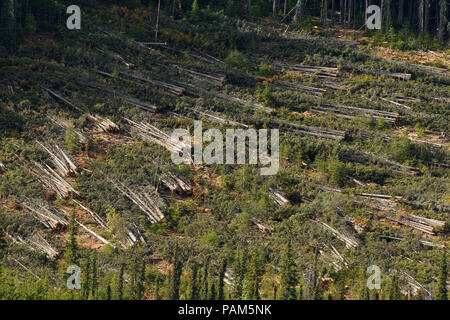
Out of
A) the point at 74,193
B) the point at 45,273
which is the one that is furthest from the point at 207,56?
the point at 45,273

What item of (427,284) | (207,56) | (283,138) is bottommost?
(427,284)

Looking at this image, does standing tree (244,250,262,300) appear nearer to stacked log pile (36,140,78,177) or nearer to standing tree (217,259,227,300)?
standing tree (217,259,227,300)

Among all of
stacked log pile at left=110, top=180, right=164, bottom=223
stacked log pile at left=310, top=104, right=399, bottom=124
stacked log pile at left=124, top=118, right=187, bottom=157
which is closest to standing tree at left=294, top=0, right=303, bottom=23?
stacked log pile at left=310, top=104, right=399, bottom=124

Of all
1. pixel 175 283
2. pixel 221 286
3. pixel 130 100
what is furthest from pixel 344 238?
pixel 130 100

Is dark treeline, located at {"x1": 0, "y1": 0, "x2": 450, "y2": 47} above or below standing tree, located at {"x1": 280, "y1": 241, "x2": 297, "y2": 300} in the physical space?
above

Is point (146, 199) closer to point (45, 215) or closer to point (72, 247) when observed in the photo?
point (45, 215)
